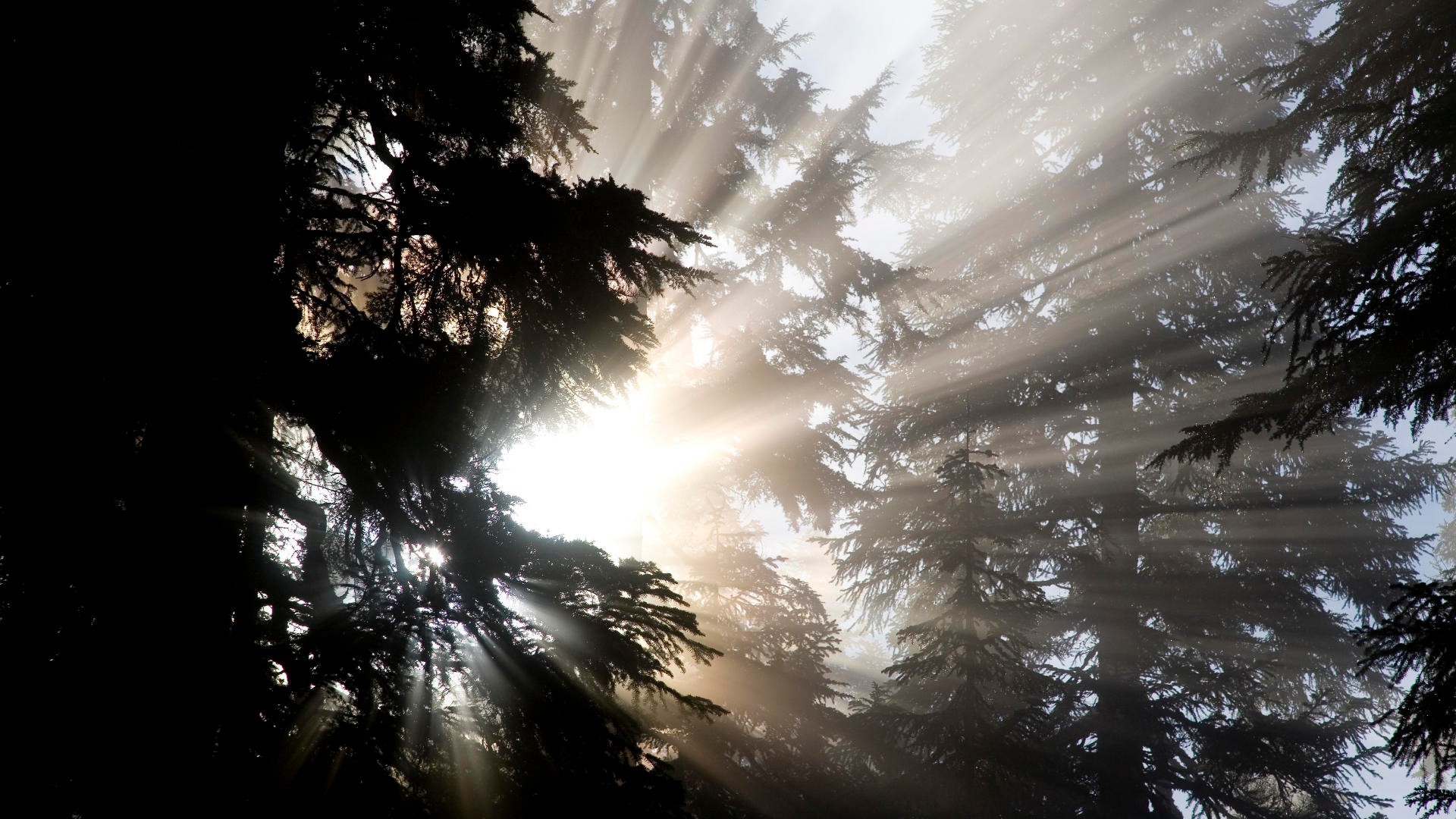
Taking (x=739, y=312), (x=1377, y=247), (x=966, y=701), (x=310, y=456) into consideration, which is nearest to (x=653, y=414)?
A: (x=739, y=312)

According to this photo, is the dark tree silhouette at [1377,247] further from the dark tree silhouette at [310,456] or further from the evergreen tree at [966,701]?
the dark tree silhouette at [310,456]

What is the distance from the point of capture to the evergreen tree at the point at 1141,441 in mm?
11578

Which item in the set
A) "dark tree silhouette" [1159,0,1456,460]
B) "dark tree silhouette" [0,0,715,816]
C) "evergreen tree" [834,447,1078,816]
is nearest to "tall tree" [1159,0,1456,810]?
"dark tree silhouette" [1159,0,1456,460]

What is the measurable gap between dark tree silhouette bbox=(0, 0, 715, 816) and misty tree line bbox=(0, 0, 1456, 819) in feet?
0.06

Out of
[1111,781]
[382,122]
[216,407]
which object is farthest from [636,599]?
[1111,781]

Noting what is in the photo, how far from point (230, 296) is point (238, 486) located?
982 millimetres

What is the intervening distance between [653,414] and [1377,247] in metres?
9.25

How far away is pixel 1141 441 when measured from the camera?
13266 millimetres

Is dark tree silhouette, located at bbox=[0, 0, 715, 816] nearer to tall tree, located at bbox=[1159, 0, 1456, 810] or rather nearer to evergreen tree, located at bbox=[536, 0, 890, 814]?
tall tree, located at bbox=[1159, 0, 1456, 810]

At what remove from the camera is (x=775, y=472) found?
1146 centimetres

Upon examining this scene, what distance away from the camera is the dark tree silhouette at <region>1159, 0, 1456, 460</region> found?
513 cm

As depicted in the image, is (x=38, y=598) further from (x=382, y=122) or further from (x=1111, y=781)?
(x=1111, y=781)

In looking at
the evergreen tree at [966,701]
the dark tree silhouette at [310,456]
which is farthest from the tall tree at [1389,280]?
the dark tree silhouette at [310,456]

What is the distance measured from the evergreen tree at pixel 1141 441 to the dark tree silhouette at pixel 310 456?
8.39 m
